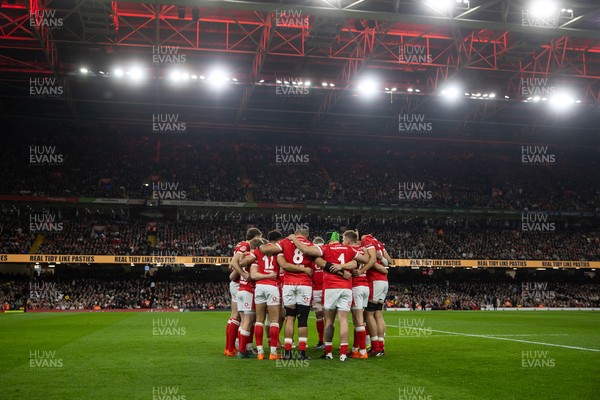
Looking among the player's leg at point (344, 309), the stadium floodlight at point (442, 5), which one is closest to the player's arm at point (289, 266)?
the player's leg at point (344, 309)

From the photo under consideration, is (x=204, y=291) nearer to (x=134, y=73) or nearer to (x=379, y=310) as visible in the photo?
(x=134, y=73)

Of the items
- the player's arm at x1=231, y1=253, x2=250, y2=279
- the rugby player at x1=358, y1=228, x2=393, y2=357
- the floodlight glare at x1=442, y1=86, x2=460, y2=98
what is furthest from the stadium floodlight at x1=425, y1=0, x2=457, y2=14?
the player's arm at x1=231, y1=253, x2=250, y2=279

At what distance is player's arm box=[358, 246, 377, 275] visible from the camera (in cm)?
1095

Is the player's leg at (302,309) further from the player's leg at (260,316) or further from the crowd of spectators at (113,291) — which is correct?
the crowd of spectators at (113,291)

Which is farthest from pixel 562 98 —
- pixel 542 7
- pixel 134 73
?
pixel 134 73

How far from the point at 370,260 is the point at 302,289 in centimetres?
152

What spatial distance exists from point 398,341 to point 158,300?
31.0m

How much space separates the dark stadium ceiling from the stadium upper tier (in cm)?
204

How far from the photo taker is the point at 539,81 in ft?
137

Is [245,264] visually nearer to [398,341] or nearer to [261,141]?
[398,341]

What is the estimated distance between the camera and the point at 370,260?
11.1 meters

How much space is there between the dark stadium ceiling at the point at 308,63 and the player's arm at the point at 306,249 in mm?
17282

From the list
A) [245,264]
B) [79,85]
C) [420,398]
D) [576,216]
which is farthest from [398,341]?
[576,216]

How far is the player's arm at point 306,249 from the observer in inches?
404
